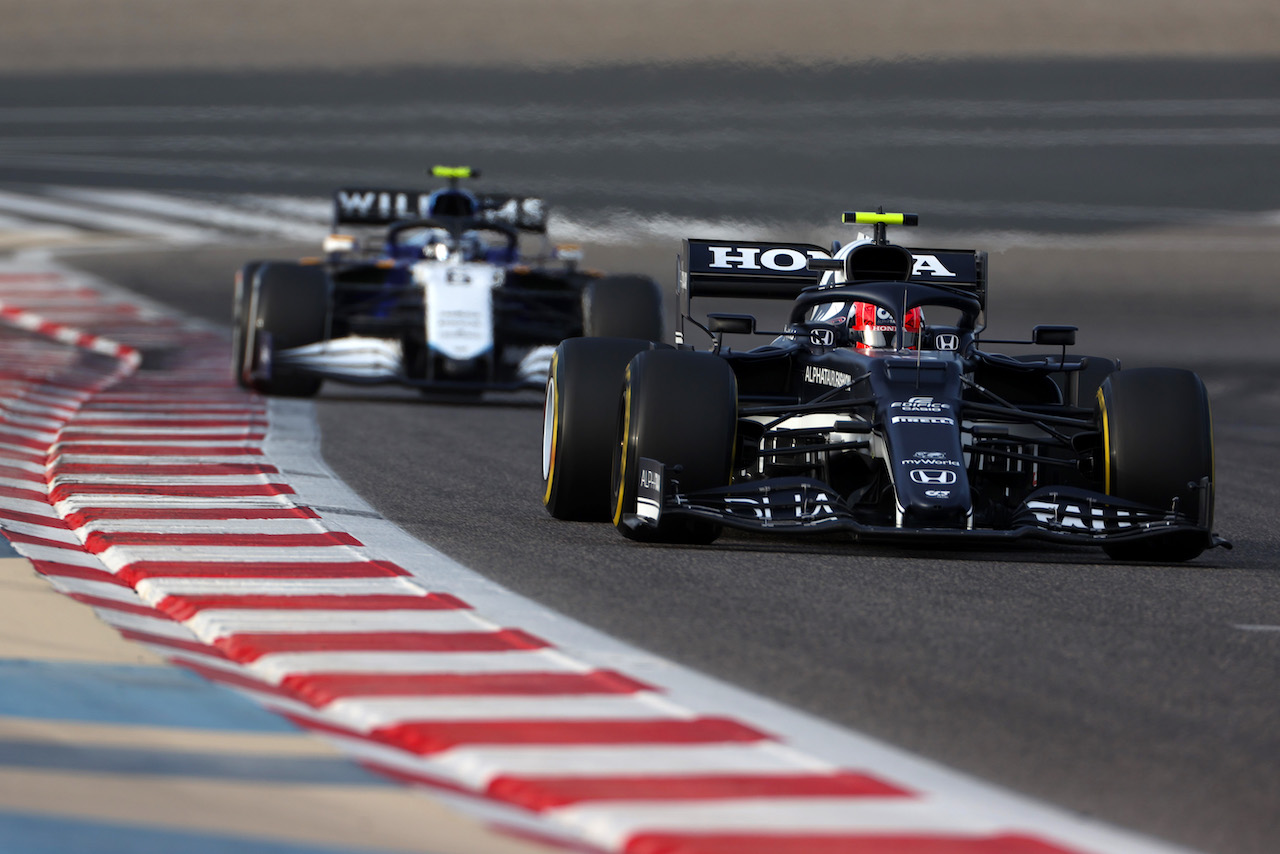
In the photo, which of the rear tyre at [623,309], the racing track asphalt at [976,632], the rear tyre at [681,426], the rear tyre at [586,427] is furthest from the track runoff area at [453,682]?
the rear tyre at [623,309]

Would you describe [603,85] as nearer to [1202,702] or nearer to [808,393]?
[808,393]

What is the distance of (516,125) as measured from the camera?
1432 inches

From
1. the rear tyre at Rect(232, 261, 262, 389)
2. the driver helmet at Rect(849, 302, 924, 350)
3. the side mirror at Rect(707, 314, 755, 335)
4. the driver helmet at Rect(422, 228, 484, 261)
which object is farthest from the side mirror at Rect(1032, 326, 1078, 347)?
the rear tyre at Rect(232, 261, 262, 389)

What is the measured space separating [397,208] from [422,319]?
248cm

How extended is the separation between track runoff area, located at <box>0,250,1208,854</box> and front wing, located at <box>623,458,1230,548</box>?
0.96m

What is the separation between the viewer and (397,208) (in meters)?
17.1

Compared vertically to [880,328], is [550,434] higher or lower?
lower

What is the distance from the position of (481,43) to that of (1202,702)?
123 feet

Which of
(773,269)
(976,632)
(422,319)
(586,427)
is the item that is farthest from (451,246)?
A: (976,632)

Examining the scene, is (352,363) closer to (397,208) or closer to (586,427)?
(397,208)

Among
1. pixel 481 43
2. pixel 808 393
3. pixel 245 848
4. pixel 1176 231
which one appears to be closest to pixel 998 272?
pixel 1176 231

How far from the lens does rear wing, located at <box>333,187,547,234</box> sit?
16984 mm

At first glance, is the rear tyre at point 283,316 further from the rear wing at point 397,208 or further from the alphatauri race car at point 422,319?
the rear wing at point 397,208

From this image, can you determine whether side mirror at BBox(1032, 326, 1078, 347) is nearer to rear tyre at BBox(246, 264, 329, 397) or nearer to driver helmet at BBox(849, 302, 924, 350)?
driver helmet at BBox(849, 302, 924, 350)
